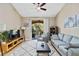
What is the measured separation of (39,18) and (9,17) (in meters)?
0.53

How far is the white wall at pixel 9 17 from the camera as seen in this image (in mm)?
1938

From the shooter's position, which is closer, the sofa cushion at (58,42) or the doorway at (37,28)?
the doorway at (37,28)

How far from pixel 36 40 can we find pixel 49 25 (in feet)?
1.25

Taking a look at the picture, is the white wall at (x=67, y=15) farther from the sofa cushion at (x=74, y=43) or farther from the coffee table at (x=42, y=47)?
the coffee table at (x=42, y=47)

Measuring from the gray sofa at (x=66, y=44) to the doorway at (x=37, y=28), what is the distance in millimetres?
320

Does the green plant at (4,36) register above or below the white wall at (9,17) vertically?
below

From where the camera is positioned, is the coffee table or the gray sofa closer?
the gray sofa

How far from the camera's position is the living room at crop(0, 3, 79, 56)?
6.44ft

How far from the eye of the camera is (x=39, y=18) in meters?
2.12

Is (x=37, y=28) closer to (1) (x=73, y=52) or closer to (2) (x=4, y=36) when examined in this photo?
(2) (x=4, y=36)

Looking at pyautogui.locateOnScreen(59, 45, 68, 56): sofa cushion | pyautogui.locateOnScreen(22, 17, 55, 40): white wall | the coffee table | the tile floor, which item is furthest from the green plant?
pyautogui.locateOnScreen(59, 45, 68, 56): sofa cushion

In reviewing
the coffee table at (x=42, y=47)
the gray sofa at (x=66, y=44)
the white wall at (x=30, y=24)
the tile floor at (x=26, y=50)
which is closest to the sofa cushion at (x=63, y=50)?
the gray sofa at (x=66, y=44)

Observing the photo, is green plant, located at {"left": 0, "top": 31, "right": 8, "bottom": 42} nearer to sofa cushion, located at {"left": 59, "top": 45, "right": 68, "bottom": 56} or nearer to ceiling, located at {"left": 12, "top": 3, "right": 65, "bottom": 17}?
ceiling, located at {"left": 12, "top": 3, "right": 65, "bottom": 17}

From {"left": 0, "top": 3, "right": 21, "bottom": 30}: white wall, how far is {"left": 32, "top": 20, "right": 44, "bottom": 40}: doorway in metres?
0.28
